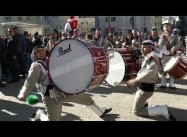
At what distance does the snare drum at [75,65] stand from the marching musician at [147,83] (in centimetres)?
109

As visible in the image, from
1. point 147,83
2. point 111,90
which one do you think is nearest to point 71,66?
point 147,83

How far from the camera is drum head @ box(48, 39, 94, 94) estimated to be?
548 cm

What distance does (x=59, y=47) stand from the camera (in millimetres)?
5578

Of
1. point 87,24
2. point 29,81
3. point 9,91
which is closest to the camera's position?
point 29,81

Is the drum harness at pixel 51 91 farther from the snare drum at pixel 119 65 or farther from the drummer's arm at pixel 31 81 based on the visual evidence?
the snare drum at pixel 119 65

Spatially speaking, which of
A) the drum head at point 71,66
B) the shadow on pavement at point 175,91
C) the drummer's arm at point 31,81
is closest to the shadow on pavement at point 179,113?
the shadow on pavement at point 175,91

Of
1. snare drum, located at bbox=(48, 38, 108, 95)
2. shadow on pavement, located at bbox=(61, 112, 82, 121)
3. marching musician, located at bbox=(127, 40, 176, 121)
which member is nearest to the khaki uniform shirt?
marching musician, located at bbox=(127, 40, 176, 121)

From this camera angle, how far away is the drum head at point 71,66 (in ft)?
18.0
